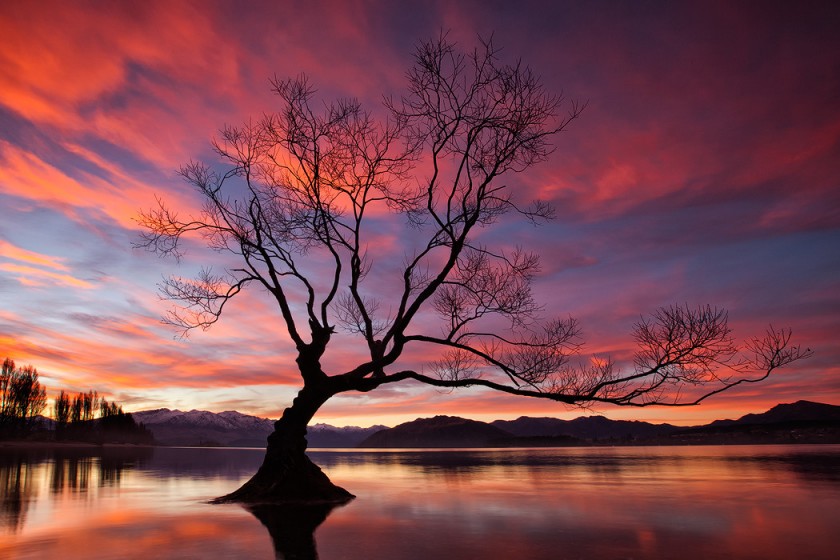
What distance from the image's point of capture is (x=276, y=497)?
58.7 ft

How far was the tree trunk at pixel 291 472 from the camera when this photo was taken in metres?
18.1

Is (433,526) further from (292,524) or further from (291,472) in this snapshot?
(291,472)

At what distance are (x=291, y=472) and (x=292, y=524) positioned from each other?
216 inches

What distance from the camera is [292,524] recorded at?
13.1 meters

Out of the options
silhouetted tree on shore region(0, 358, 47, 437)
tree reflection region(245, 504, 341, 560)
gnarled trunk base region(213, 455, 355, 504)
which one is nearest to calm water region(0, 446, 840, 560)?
tree reflection region(245, 504, 341, 560)

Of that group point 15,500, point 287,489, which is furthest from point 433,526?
point 15,500

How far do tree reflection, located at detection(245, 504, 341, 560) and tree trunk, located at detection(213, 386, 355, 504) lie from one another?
Answer: 44.8 inches

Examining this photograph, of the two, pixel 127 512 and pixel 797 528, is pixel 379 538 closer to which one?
pixel 127 512

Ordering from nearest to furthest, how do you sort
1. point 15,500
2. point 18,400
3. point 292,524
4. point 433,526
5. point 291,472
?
point 292,524
point 433,526
point 15,500
point 291,472
point 18,400

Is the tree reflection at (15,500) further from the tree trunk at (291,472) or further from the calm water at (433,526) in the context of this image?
the tree trunk at (291,472)

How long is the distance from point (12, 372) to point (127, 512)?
165 meters

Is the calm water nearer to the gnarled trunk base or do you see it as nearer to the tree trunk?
the gnarled trunk base

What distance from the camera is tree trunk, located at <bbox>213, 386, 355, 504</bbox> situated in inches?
711

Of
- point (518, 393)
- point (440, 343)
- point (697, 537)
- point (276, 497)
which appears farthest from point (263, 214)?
point (697, 537)
